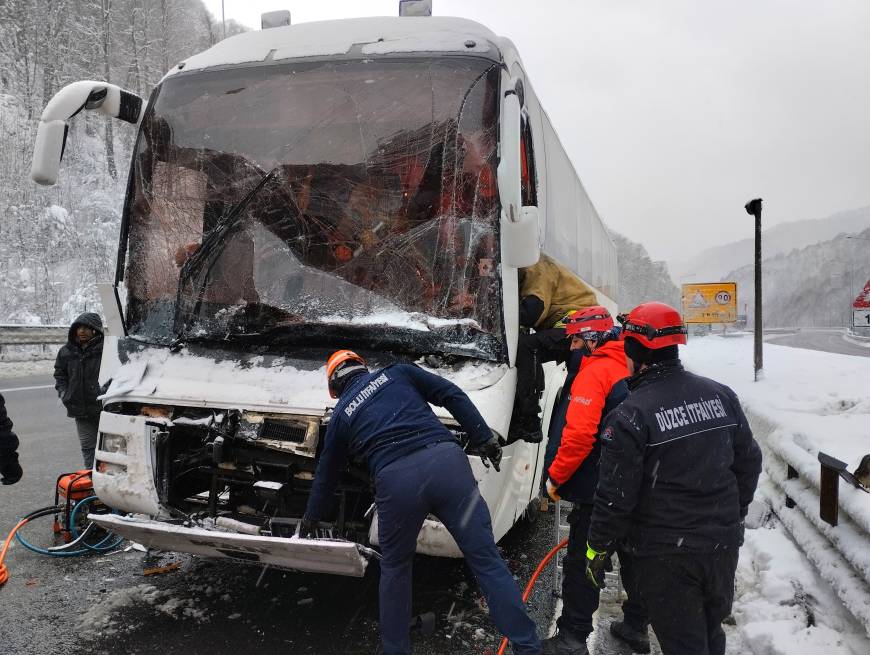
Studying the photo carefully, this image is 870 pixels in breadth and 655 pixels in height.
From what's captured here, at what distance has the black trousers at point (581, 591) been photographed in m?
3.35

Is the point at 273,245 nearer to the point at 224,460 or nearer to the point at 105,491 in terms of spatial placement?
the point at 224,460

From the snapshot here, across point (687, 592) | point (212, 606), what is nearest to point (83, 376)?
point (212, 606)

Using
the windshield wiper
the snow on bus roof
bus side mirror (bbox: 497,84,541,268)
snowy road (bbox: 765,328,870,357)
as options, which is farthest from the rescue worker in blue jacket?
snowy road (bbox: 765,328,870,357)

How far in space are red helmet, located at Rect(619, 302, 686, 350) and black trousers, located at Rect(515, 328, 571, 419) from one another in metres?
1.11

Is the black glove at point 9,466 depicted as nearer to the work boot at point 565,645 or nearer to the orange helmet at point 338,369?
the orange helmet at point 338,369

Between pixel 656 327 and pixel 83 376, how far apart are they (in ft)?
16.5

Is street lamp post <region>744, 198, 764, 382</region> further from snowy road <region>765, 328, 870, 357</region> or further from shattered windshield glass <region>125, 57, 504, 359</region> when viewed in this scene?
snowy road <region>765, 328, 870, 357</region>

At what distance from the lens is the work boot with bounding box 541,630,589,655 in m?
3.25

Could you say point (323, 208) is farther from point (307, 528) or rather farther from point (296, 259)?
point (307, 528)

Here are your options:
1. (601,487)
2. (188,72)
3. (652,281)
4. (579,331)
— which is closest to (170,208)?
(188,72)

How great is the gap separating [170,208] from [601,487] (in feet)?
11.2

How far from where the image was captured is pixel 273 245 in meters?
4.12

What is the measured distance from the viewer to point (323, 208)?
411 cm

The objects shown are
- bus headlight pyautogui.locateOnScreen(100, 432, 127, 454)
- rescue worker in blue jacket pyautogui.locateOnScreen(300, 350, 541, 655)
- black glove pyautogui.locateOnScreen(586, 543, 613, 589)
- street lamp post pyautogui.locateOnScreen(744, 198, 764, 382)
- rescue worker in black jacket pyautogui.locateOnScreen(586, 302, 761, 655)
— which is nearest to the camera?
rescue worker in black jacket pyautogui.locateOnScreen(586, 302, 761, 655)
